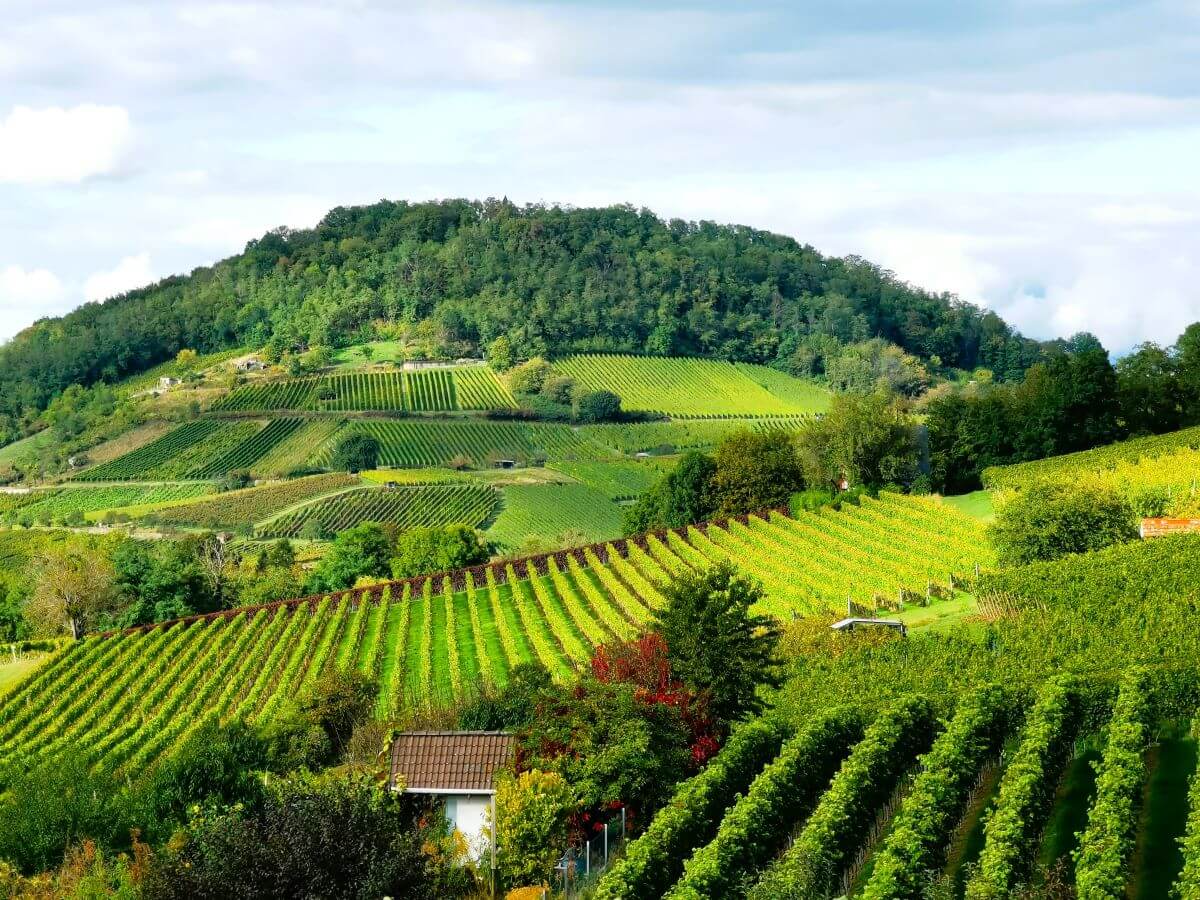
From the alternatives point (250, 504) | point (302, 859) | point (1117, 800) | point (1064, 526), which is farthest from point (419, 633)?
point (250, 504)

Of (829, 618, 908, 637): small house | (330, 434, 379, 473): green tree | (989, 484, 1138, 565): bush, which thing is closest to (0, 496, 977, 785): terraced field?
(989, 484, 1138, 565): bush

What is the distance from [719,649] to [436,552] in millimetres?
37229

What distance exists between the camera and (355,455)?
4043 inches

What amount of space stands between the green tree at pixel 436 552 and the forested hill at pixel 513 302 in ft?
210

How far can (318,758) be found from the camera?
34.8 metres

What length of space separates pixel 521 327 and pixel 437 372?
487 inches

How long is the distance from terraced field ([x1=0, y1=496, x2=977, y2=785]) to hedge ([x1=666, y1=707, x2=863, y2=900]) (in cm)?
1151

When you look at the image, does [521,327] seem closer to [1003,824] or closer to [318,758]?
[318,758]

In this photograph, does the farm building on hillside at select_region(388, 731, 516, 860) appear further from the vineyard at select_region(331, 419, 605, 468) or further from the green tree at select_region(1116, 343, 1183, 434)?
the vineyard at select_region(331, 419, 605, 468)

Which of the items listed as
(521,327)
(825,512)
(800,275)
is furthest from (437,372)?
(825,512)

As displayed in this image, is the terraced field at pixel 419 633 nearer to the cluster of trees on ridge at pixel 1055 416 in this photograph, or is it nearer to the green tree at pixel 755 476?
the green tree at pixel 755 476

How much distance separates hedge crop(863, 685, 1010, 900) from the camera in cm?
2077

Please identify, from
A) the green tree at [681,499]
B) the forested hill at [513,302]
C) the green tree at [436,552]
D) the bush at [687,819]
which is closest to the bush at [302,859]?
the bush at [687,819]

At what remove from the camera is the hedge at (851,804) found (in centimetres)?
2088
